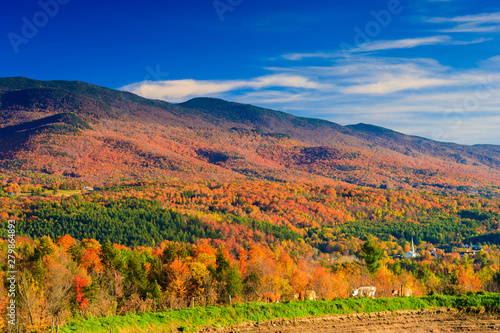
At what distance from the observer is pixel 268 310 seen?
26.7 m

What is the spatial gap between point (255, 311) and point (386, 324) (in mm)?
8460

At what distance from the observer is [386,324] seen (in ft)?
86.7

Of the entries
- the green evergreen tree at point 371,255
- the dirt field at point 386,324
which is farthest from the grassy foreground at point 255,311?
the green evergreen tree at point 371,255

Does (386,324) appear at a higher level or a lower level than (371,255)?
lower

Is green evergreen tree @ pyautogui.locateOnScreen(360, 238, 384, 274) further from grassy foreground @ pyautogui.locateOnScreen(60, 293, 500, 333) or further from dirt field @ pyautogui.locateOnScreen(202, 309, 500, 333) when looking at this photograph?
dirt field @ pyautogui.locateOnScreen(202, 309, 500, 333)

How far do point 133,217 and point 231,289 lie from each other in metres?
101

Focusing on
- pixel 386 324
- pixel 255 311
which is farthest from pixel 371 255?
pixel 255 311

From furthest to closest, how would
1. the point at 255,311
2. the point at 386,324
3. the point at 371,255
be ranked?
the point at 371,255 → the point at 255,311 → the point at 386,324

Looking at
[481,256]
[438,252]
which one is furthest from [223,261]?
[438,252]

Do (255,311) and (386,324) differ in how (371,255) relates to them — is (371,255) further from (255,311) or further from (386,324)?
(255,311)

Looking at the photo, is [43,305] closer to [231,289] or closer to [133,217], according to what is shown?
[231,289]

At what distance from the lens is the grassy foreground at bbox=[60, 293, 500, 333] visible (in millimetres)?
23906

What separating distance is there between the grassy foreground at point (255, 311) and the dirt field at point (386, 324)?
55cm

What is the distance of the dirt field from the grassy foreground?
553mm
